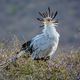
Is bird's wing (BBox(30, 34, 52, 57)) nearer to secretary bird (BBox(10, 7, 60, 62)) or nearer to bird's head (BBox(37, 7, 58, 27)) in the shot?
secretary bird (BBox(10, 7, 60, 62))

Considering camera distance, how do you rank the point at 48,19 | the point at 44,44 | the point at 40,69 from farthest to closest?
the point at 48,19 → the point at 44,44 → the point at 40,69

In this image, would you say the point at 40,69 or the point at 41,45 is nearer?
the point at 40,69

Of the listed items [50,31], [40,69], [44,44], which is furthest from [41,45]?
[40,69]

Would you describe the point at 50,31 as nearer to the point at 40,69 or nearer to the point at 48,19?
the point at 48,19

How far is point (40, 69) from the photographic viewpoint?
10.8 meters

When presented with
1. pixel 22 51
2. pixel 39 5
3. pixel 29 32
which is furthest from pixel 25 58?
pixel 39 5

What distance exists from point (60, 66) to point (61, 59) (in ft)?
1.44

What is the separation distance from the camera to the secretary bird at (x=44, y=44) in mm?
11359

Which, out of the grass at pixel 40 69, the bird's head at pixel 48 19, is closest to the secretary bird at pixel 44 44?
the bird's head at pixel 48 19

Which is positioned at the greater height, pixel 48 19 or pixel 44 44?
pixel 48 19

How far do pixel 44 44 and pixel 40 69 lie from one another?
70 cm

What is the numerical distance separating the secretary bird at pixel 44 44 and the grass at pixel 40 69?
15 centimetres

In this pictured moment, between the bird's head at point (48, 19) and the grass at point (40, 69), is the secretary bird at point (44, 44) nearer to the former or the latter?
the bird's head at point (48, 19)

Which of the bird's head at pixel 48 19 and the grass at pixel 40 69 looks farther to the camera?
the bird's head at pixel 48 19
